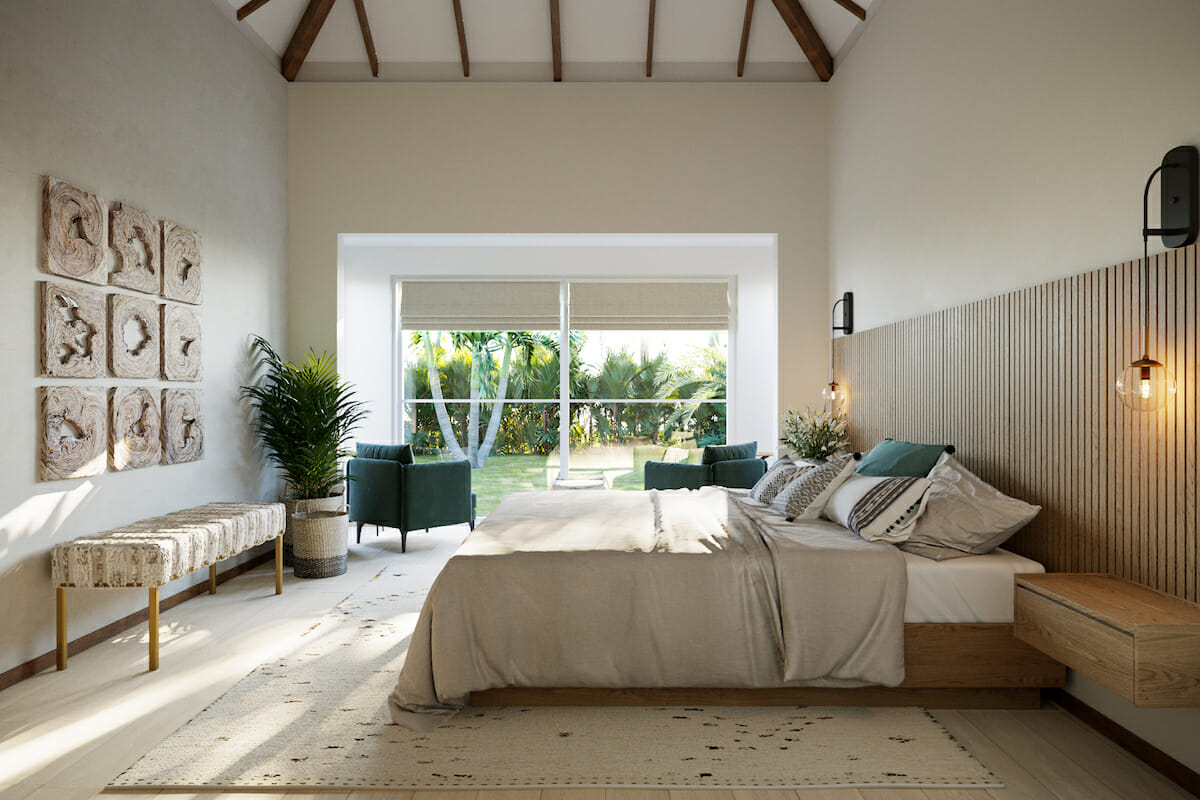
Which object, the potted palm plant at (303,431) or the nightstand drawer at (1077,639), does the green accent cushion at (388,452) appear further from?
the nightstand drawer at (1077,639)

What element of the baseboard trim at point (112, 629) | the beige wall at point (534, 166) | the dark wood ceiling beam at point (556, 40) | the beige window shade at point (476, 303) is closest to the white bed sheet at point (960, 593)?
the beige wall at point (534, 166)

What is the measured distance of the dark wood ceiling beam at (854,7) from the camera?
5410 millimetres

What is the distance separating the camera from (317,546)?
205 inches

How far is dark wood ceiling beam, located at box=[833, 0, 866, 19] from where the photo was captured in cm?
541

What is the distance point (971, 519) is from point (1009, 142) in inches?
70.3

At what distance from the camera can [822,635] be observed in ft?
9.48

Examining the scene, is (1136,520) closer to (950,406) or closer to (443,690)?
(950,406)

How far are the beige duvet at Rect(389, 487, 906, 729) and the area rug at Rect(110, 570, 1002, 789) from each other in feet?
0.48

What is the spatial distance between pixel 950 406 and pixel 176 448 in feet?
14.7

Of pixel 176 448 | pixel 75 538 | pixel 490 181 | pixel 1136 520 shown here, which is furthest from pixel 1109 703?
pixel 490 181

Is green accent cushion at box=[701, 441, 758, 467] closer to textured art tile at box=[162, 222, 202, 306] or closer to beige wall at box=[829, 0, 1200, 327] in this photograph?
beige wall at box=[829, 0, 1200, 327]

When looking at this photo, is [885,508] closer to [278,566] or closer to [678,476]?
[678,476]

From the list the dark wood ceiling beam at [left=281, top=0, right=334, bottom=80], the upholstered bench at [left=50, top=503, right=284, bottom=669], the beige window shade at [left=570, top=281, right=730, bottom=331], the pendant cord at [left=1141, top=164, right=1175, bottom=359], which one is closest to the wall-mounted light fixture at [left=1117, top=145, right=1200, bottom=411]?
the pendant cord at [left=1141, top=164, right=1175, bottom=359]

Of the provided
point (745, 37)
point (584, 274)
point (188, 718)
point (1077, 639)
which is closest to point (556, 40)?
point (745, 37)
